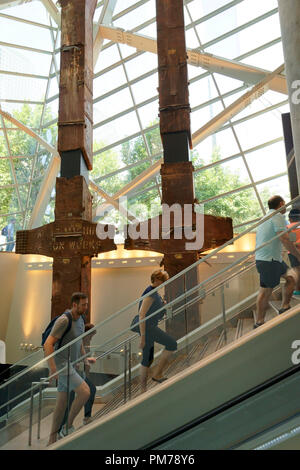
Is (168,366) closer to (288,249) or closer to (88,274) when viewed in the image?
(288,249)

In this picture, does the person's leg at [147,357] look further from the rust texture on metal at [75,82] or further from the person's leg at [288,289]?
the rust texture on metal at [75,82]

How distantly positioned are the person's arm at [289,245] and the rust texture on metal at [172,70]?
130 inches

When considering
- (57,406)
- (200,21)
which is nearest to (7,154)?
(200,21)

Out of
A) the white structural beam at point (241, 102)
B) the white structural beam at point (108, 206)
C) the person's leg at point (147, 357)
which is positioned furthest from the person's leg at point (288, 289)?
the white structural beam at point (108, 206)

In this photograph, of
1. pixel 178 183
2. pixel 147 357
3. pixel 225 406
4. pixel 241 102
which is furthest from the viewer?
pixel 241 102

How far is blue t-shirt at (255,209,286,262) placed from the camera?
3.60 m

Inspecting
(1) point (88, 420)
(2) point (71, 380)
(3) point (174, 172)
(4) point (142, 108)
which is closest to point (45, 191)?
(4) point (142, 108)

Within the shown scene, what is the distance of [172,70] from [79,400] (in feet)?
18.0

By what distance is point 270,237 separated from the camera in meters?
3.79

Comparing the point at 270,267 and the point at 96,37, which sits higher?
the point at 96,37

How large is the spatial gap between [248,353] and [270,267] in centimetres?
87

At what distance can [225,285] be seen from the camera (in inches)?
152

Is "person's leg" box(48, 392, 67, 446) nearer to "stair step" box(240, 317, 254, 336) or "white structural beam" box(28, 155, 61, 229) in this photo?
"stair step" box(240, 317, 254, 336)

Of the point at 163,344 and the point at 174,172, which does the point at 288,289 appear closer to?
the point at 163,344
